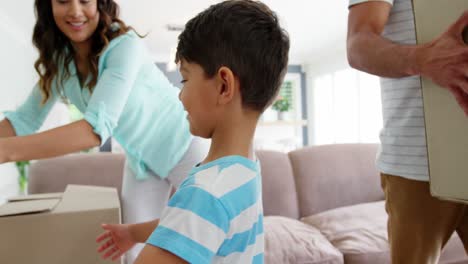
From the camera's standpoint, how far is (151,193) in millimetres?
1108

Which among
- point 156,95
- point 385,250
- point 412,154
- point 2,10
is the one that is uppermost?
point 2,10

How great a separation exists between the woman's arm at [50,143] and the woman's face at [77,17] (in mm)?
306

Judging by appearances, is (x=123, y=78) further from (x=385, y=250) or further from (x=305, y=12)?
(x=305, y=12)

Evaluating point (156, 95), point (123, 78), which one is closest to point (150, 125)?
point (156, 95)

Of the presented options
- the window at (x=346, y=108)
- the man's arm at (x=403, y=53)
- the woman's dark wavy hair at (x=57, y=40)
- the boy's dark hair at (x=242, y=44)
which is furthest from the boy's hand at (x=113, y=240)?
the window at (x=346, y=108)

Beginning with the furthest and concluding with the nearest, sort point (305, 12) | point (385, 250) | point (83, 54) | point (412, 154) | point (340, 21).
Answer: point (340, 21)
point (305, 12)
point (385, 250)
point (83, 54)
point (412, 154)

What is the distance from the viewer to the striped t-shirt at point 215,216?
47 cm

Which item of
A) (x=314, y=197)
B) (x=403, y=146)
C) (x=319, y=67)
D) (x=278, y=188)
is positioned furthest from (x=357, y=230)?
(x=319, y=67)

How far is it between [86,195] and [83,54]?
410 millimetres

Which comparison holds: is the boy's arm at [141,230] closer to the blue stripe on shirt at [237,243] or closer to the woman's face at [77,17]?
the blue stripe on shirt at [237,243]

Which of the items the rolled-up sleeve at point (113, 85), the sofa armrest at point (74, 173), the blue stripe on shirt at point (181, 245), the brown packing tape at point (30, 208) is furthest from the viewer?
the sofa armrest at point (74, 173)

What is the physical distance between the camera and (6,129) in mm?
1006

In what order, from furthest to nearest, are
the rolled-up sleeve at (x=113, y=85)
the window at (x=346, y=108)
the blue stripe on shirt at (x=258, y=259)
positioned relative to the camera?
the window at (x=346, y=108) < the rolled-up sleeve at (x=113, y=85) < the blue stripe on shirt at (x=258, y=259)

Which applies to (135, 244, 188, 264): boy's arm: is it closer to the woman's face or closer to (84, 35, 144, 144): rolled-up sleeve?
(84, 35, 144, 144): rolled-up sleeve
